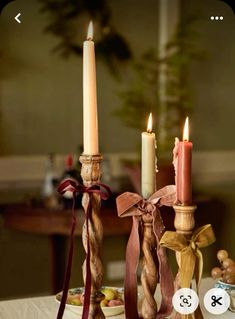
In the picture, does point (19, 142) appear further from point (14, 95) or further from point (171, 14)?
point (171, 14)

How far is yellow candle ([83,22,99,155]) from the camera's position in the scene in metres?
0.87

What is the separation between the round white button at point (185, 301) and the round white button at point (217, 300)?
0.06m

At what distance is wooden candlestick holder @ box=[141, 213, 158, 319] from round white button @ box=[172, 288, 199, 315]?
0.05 metres

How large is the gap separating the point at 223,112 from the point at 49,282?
4.35 ft

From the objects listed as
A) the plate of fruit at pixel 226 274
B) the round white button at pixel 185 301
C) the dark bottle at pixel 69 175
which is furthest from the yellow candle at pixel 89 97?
the dark bottle at pixel 69 175

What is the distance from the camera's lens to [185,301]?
86 centimetres

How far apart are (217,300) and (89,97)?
36 cm

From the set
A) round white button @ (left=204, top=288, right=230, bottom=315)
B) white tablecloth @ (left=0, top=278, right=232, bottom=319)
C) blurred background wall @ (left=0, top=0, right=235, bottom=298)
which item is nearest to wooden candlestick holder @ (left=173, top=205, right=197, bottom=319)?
round white button @ (left=204, top=288, right=230, bottom=315)

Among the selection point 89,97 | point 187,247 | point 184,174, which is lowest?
point 187,247

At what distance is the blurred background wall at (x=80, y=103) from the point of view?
9.82 ft

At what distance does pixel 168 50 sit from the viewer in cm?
319

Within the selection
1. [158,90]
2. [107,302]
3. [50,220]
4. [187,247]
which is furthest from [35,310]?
[158,90]

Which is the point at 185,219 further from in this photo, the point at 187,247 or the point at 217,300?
the point at 217,300

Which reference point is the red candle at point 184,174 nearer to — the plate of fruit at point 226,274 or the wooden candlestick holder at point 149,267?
the wooden candlestick holder at point 149,267
